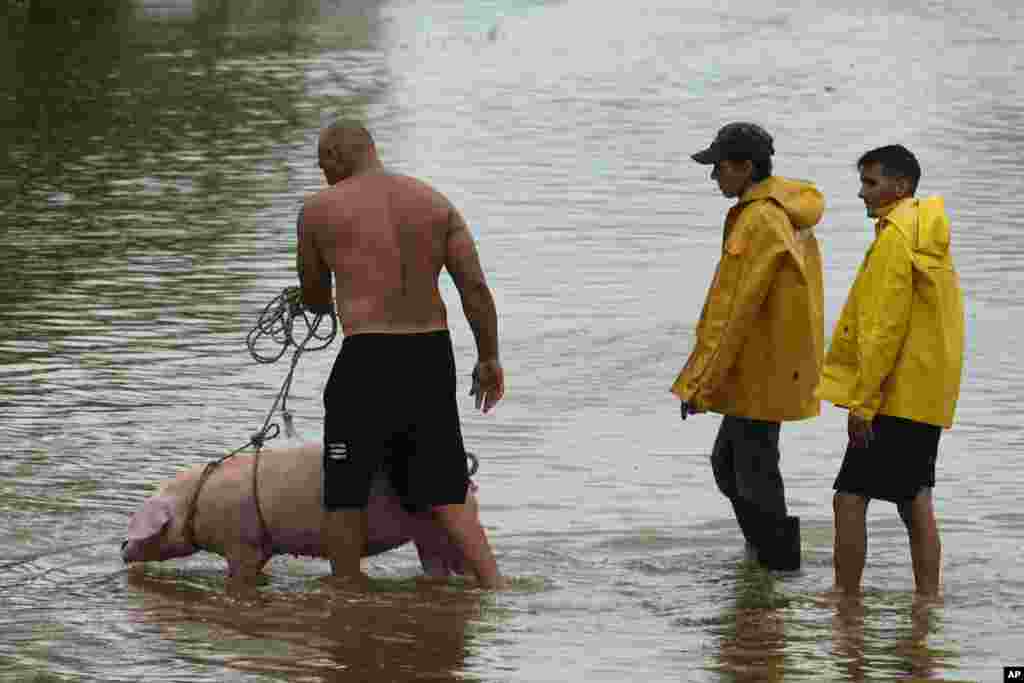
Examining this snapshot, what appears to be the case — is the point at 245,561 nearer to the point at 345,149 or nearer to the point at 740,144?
the point at 345,149

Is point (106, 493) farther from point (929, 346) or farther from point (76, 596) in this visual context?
point (929, 346)

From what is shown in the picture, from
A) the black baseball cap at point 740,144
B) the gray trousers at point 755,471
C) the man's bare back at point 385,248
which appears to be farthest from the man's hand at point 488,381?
the black baseball cap at point 740,144

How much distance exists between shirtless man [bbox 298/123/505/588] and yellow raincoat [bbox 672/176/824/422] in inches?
31.1

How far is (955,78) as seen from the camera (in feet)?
108

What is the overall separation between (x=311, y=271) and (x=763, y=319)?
1588 mm

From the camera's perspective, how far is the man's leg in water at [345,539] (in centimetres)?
852

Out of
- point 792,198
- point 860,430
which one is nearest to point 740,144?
point 792,198

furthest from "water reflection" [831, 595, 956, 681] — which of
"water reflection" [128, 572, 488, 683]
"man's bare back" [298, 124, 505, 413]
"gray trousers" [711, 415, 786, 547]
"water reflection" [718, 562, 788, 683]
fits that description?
"man's bare back" [298, 124, 505, 413]

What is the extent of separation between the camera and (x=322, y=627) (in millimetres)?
8172

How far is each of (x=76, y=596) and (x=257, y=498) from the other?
2.32ft

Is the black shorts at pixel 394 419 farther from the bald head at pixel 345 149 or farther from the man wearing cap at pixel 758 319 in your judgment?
the man wearing cap at pixel 758 319

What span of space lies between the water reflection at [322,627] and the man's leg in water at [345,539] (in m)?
0.09

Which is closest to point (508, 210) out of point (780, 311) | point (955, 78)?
point (780, 311)

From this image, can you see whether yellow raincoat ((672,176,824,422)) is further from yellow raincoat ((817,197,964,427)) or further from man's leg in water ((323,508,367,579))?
man's leg in water ((323,508,367,579))
